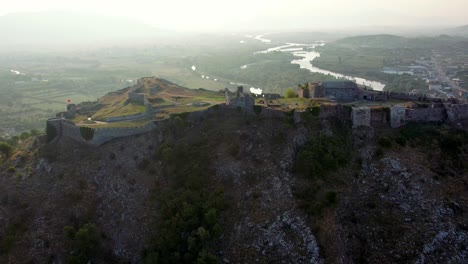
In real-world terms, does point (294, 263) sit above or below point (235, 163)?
below

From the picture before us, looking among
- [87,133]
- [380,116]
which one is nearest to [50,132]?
[87,133]

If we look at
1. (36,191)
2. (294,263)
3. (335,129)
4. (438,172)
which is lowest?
(294,263)

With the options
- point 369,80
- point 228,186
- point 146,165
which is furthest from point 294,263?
point 369,80

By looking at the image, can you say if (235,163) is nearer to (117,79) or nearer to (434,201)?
(434,201)

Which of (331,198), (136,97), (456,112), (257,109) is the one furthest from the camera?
(136,97)

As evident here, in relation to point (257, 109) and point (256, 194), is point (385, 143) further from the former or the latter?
point (256, 194)

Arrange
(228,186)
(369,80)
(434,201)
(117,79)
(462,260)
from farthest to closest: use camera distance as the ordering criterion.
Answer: (117,79), (369,80), (228,186), (434,201), (462,260)
